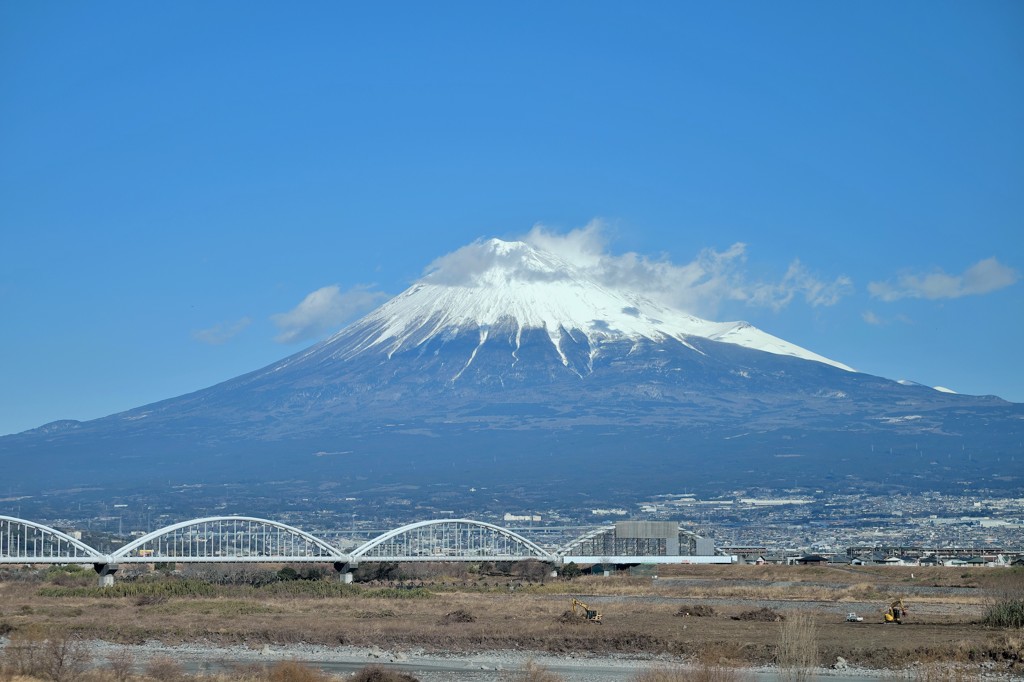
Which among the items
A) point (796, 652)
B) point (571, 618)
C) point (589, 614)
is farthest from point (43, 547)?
point (796, 652)

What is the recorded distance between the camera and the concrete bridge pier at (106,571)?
62969 millimetres

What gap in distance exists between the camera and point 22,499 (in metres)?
187

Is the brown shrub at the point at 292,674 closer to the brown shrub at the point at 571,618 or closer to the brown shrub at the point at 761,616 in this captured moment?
the brown shrub at the point at 571,618

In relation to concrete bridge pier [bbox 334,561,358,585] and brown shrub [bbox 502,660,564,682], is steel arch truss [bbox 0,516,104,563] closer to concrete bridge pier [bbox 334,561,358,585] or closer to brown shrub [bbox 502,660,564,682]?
concrete bridge pier [bbox 334,561,358,585]

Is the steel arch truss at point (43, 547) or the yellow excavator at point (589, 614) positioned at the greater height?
the steel arch truss at point (43, 547)

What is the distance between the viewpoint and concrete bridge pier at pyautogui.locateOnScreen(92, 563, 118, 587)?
63.0m

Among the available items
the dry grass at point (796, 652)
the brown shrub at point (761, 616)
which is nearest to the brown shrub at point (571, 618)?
the brown shrub at point (761, 616)

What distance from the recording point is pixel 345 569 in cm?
6900

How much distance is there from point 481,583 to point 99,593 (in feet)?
55.4

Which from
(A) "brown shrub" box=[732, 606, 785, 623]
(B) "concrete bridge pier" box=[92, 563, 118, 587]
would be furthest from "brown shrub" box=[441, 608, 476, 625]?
(B) "concrete bridge pier" box=[92, 563, 118, 587]

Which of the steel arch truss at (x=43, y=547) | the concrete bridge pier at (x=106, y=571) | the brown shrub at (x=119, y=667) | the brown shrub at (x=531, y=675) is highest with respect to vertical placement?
the steel arch truss at (x=43, y=547)

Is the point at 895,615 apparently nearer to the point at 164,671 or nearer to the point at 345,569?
the point at 164,671

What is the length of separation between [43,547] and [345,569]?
1364 centimetres

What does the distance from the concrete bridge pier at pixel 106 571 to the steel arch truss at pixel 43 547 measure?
15.8 inches
